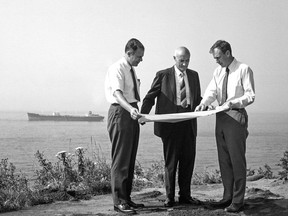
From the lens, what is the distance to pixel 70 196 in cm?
748

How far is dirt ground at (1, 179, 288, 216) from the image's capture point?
5656mm

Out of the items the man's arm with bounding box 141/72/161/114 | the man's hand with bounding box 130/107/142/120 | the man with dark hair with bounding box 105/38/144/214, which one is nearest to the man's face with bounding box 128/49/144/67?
the man with dark hair with bounding box 105/38/144/214

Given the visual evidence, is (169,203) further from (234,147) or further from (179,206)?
(234,147)

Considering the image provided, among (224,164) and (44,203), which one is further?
(44,203)

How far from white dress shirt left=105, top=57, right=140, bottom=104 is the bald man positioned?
34 centimetres

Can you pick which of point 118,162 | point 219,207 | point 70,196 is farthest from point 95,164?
point 219,207

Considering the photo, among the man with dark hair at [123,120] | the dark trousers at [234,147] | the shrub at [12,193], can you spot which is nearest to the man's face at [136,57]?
the man with dark hair at [123,120]

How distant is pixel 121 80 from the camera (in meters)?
5.89

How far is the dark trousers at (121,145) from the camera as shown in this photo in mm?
5926

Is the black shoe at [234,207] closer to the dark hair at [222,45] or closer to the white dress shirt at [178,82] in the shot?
the white dress shirt at [178,82]

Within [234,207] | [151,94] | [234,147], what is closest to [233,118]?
[234,147]

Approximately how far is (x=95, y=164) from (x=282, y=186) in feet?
12.1

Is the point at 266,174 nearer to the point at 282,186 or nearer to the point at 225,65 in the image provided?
the point at 282,186

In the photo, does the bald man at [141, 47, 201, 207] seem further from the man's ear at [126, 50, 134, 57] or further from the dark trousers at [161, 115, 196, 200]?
the man's ear at [126, 50, 134, 57]
